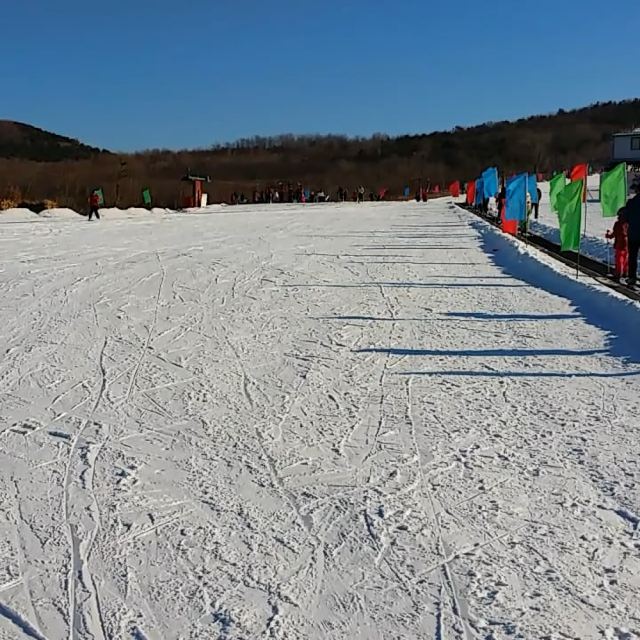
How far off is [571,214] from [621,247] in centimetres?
121

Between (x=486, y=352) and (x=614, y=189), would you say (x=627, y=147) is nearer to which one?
(x=614, y=189)

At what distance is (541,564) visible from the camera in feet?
12.7

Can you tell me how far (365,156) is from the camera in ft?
556

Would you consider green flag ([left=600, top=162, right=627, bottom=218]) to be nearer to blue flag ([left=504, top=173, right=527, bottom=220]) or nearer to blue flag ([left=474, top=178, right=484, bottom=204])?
blue flag ([left=504, top=173, right=527, bottom=220])

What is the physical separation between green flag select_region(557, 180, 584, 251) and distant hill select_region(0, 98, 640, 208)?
78.0m

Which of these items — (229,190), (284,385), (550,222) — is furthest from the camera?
(229,190)

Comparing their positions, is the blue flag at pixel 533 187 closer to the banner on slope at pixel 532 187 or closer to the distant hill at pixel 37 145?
the banner on slope at pixel 532 187

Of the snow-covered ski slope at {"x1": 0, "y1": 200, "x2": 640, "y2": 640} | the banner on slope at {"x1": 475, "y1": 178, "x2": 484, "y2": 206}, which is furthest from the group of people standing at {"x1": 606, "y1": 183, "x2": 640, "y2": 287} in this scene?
the banner on slope at {"x1": 475, "y1": 178, "x2": 484, "y2": 206}

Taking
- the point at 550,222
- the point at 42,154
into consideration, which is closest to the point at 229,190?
the point at 42,154

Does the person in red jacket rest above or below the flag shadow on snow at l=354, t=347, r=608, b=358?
above

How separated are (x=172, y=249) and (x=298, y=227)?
998 cm

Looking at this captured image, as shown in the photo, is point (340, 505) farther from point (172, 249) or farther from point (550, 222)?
point (550, 222)

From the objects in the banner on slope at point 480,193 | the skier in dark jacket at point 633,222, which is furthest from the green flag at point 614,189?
the banner on slope at point 480,193

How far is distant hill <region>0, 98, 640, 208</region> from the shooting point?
4574 inches
